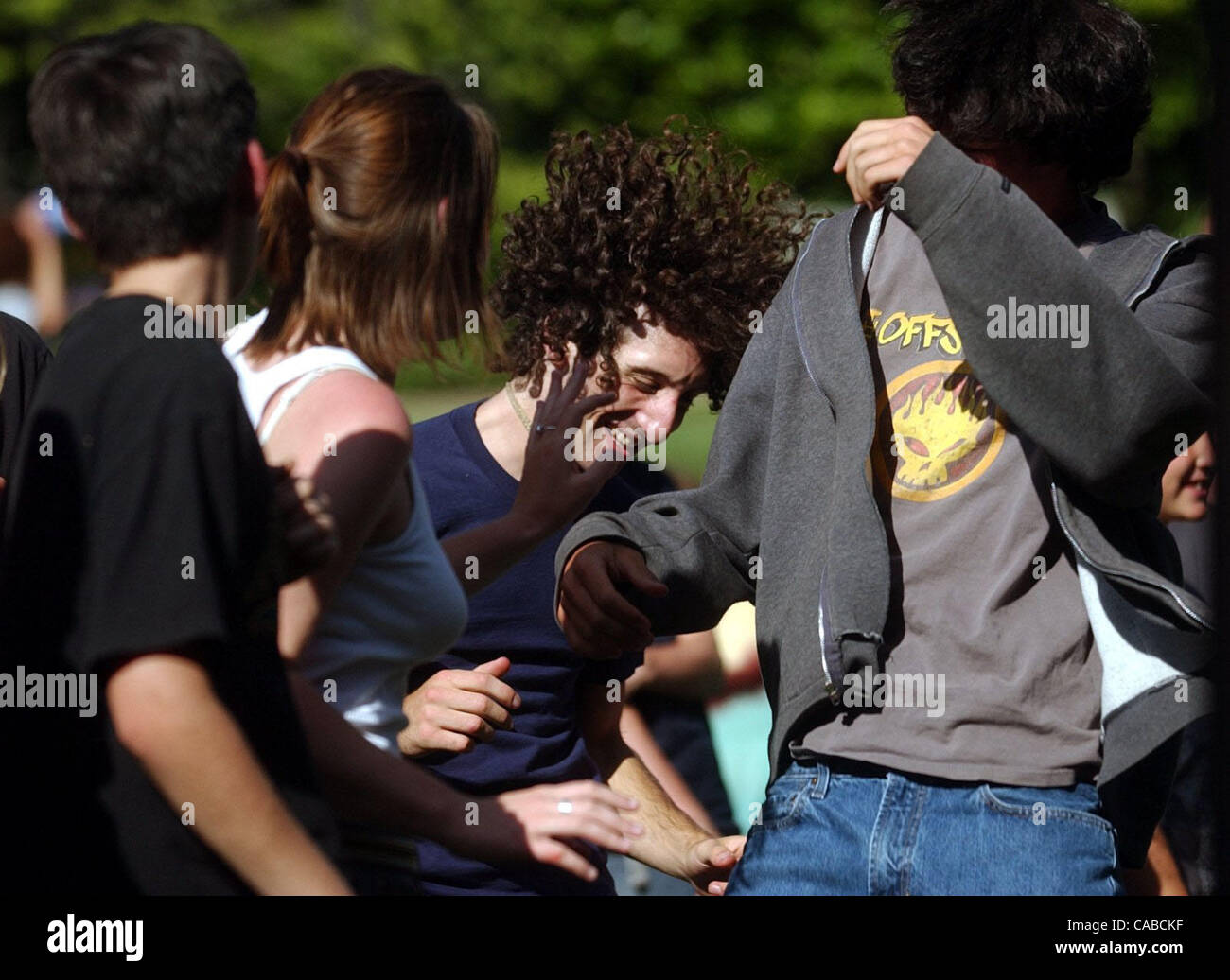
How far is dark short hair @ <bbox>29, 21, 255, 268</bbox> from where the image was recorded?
63.1 inches

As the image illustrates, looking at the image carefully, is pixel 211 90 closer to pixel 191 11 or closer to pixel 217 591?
pixel 217 591

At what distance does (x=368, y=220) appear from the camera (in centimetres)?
178

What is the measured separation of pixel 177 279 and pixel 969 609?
1.05 metres

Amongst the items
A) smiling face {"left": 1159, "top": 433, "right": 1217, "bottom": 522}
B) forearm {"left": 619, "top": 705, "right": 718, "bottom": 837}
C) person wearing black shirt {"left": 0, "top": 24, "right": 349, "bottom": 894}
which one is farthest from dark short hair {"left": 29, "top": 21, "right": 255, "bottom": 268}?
smiling face {"left": 1159, "top": 433, "right": 1217, "bottom": 522}

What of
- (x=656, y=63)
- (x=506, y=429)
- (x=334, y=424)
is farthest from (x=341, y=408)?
(x=656, y=63)

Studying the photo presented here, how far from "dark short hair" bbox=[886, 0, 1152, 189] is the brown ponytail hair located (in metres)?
0.70

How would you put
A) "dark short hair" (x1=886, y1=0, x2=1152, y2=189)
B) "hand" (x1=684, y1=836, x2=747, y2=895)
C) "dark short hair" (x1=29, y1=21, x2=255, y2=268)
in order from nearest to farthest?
1. "dark short hair" (x1=29, y1=21, x2=255, y2=268)
2. "dark short hair" (x1=886, y1=0, x2=1152, y2=189)
3. "hand" (x1=684, y1=836, x2=747, y2=895)

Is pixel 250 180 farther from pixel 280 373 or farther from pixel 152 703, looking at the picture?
pixel 152 703

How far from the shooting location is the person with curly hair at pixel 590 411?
2318mm

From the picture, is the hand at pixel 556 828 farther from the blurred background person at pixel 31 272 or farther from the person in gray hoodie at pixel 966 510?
the blurred background person at pixel 31 272

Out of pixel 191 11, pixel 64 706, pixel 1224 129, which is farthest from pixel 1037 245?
pixel 191 11

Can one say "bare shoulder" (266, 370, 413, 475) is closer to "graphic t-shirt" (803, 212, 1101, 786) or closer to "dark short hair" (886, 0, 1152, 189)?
"graphic t-shirt" (803, 212, 1101, 786)
